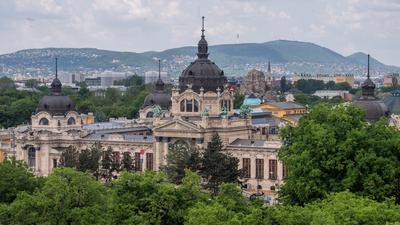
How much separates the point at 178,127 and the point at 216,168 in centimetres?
1454

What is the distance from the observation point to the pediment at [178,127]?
9581 centimetres

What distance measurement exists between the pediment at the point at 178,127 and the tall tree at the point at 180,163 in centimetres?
658

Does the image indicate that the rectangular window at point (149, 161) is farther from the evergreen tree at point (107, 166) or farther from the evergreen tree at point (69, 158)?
the evergreen tree at point (69, 158)

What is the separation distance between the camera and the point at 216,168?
3282 inches

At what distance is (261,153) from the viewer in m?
94.4

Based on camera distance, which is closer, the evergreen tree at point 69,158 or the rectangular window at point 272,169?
the evergreen tree at point 69,158

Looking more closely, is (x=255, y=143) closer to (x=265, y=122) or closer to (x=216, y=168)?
(x=216, y=168)

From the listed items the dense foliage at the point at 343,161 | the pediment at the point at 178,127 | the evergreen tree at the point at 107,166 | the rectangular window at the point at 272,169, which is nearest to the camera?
the dense foliage at the point at 343,161

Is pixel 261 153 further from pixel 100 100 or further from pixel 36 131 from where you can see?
pixel 100 100

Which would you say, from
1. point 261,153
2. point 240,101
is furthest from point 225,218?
point 240,101

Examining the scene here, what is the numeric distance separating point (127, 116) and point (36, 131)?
54.5m

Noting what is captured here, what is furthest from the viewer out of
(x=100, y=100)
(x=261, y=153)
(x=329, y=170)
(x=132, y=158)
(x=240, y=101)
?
(x=100, y=100)

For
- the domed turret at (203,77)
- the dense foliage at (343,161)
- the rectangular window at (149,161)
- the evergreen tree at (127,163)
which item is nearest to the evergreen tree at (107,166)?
the evergreen tree at (127,163)

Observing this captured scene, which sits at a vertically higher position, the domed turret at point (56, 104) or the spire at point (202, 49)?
the spire at point (202, 49)
